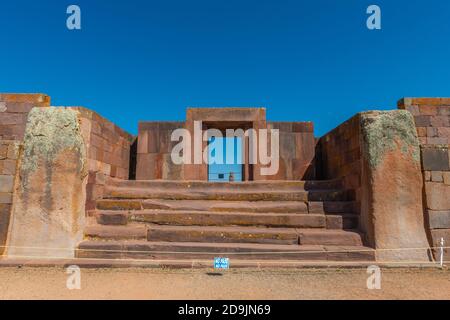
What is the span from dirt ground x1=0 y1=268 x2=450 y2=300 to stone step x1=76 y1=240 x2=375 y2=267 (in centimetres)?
37

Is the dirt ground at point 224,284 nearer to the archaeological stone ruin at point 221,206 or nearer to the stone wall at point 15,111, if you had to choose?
the archaeological stone ruin at point 221,206

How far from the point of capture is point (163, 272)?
13.0 feet

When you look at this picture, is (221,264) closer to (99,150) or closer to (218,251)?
(218,251)

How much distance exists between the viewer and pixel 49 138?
193 inches

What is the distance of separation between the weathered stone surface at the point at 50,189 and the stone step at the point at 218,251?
0.44 metres

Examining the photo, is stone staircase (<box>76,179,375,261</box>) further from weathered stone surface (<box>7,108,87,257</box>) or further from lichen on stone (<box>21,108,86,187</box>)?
lichen on stone (<box>21,108,86,187</box>)

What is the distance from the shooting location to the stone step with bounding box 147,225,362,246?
15.5ft

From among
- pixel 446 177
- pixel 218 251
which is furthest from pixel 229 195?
pixel 446 177

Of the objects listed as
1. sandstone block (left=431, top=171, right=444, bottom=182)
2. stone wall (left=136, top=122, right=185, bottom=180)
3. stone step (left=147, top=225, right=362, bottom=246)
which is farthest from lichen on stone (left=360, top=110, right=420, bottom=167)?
stone wall (left=136, top=122, right=185, bottom=180)

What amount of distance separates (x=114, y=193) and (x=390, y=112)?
528 cm

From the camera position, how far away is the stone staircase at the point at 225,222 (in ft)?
14.8

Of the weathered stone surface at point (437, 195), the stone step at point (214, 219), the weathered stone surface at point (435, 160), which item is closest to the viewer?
the weathered stone surface at point (437, 195)

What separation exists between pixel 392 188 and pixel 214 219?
9.71ft

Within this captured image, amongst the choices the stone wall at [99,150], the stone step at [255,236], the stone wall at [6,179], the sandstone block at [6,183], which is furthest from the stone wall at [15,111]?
the stone step at [255,236]
